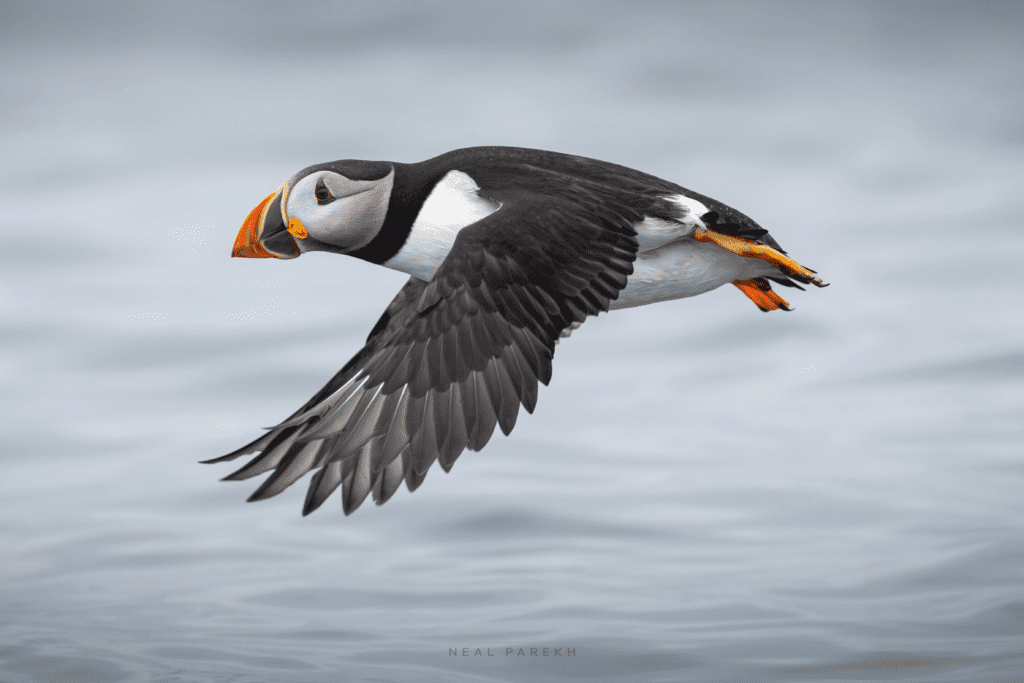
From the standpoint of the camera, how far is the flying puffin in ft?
14.1

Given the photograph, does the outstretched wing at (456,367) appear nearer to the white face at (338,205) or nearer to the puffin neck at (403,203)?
the puffin neck at (403,203)

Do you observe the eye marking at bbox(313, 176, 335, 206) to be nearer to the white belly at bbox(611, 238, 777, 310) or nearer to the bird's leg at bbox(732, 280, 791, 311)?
the white belly at bbox(611, 238, 777, 310)

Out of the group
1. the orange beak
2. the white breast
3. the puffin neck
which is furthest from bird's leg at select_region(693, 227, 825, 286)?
the orange beak

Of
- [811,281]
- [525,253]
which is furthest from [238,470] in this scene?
[811,281]

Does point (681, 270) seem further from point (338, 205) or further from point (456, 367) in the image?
point (338, 205)

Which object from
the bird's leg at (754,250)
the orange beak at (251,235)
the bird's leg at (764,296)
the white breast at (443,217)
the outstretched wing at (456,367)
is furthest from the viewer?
the bird's leg at (764,296)

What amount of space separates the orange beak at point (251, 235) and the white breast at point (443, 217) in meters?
0.73

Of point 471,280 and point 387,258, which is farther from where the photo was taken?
point 387,258

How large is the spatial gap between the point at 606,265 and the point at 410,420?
1117 mm

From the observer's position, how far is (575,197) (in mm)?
4953

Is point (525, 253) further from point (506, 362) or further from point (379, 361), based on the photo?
point (379, 361)

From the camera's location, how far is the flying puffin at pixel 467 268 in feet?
14.1

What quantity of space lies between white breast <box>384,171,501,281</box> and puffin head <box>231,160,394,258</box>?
21 cm

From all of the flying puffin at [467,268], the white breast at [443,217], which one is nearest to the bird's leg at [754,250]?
the flying puffin at [467,268]
